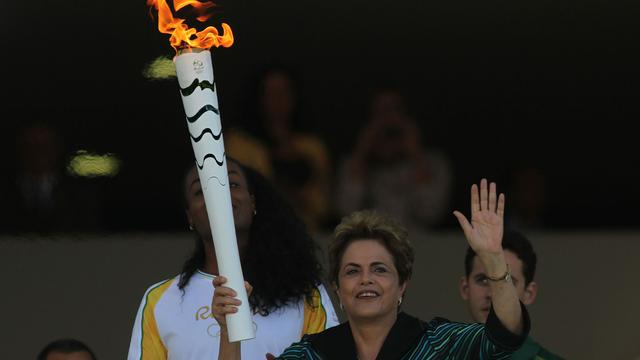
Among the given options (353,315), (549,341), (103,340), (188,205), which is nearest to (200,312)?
(188,205)

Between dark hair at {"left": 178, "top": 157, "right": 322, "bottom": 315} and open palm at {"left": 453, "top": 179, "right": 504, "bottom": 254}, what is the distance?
0.86 m

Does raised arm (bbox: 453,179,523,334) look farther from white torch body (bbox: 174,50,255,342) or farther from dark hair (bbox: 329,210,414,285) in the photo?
white torch body (bbox: 174,50,255,342)

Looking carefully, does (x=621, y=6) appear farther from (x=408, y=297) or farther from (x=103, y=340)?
(x=103, y=340)

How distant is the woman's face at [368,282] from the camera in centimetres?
403

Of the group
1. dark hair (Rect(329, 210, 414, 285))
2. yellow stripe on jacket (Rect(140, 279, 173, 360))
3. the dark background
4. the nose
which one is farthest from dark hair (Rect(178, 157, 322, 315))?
the dark background

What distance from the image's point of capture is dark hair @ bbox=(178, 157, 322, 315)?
4.57 m

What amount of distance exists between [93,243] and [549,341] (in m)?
2.09

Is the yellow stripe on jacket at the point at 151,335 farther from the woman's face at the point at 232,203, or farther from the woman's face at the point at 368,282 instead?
the woman's face at the point at 368,282

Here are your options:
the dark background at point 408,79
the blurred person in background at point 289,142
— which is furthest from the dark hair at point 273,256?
the dark background at point 408,79

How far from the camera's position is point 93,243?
6.59 metres

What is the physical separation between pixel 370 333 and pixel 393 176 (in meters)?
2.51

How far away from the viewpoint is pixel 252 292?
14.9 feet

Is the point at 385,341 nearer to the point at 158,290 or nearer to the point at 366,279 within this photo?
the point at 366,279

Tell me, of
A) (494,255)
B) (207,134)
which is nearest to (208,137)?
(207,134)
